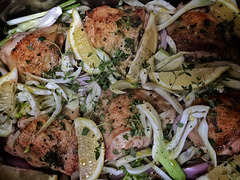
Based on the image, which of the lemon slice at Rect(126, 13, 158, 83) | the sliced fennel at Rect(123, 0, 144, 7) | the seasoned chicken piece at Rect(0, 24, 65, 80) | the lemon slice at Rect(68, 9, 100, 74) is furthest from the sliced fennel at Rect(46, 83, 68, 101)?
the sliced fennel at Rect(123, 0, 144, 7)

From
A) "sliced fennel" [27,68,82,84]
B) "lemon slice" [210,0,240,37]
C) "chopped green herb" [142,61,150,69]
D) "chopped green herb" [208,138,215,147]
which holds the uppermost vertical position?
"lemon slice" [210,0,240,37]

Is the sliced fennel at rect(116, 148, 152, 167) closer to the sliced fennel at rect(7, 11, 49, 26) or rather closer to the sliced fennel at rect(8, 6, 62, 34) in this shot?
the sliced fennel at rect(8, 6, 62, 34)

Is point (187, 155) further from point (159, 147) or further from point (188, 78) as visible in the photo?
point (188, 78)

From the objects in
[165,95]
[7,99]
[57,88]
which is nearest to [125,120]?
[165,95]

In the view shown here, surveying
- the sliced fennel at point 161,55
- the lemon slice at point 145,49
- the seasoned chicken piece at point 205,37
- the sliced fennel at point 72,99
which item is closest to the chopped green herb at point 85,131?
the sliced fennel at point 72,99

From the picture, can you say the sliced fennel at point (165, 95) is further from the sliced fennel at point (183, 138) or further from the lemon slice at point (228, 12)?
the lemon slice at point (228, 12)
